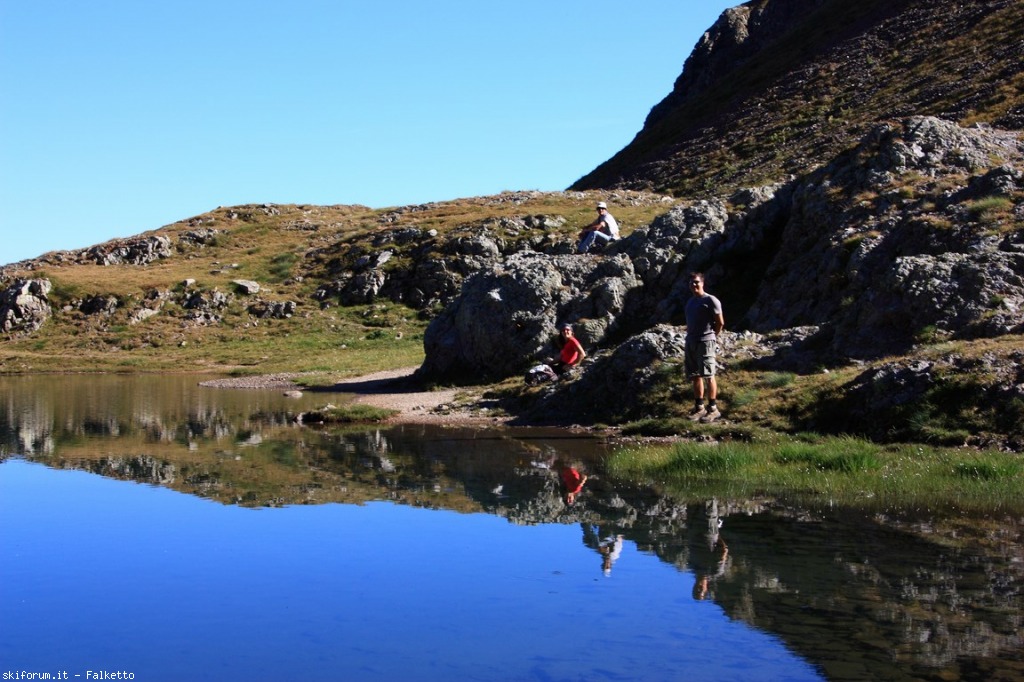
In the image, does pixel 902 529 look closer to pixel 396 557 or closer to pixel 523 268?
pixel 396 557

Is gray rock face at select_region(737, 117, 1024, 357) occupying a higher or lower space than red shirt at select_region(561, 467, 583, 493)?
higher

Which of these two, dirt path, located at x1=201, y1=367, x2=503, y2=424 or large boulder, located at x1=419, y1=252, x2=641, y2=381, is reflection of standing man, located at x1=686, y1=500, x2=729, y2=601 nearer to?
dirt path, located at x1=201, y1=367, x2=503, y2=424

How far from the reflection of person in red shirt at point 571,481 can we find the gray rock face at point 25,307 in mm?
54301

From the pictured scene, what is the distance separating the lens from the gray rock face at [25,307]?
6209 centimetres

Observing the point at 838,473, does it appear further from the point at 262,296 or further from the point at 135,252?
the point at 135,252

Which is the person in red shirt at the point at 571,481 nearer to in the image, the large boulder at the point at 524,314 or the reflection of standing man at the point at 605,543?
the reflection of standing man at the point at 605,543

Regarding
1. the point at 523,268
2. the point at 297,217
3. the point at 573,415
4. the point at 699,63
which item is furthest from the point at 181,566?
the point at 699,63

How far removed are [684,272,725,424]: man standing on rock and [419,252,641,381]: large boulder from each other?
10.9 meters

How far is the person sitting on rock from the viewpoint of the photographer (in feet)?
116

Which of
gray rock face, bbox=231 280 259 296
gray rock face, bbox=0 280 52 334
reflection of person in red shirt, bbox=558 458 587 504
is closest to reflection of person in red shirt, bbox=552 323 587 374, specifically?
reflection of person in red shirt, bbox=558 458 587 504

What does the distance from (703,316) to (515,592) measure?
37.7 ft

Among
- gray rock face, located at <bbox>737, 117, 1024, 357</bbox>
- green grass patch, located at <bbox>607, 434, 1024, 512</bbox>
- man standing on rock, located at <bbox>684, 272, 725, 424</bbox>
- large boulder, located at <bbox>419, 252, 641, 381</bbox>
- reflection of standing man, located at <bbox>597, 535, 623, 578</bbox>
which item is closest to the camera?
reflection of standing man, located at <bbox>597, 535, 623, 578</bbox>

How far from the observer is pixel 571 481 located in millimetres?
15047

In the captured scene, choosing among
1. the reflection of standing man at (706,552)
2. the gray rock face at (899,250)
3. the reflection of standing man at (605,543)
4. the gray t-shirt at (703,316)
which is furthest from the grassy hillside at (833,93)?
the reflection of standing man at (605,543)
